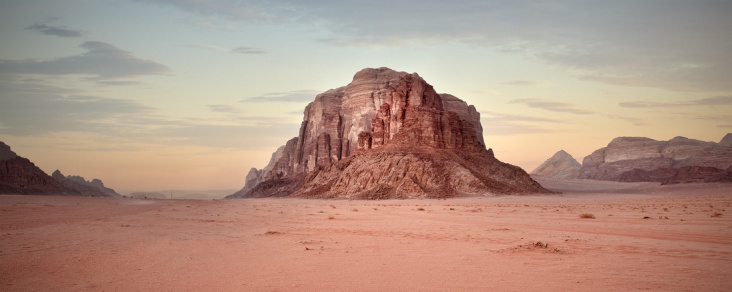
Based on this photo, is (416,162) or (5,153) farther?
(5,153)

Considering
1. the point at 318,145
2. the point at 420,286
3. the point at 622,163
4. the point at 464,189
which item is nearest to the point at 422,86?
the point at 464,189

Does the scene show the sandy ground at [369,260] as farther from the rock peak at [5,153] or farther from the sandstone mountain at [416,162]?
the rock peak at [5,153]

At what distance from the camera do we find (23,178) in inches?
4481

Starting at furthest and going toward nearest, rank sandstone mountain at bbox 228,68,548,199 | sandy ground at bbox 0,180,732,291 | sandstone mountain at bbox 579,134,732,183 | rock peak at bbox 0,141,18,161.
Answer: sandstone mountain at bbox 579,134,732,183 → rock peak at bbox 0,141,18,161 → sandstone mountain at bbox 228,68,548,199 → sandy ground at bbox 0,180,732,291

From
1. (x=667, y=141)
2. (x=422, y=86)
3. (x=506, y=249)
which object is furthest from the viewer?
(x=667, y=141)

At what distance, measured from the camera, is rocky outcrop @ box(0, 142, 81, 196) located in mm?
107750

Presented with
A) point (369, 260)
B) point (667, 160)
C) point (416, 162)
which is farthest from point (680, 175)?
point (369, 260)

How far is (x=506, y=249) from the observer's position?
490 inches

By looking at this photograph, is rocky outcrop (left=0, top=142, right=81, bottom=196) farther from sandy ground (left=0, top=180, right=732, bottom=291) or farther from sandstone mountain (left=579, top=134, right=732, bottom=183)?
sandstone mountain (left=579, top=134, right=732, bottom=183)

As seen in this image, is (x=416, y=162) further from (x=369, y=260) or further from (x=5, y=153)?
(x=5, y=153)

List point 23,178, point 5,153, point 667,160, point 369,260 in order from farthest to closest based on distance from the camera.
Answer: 1. point 667,160
2. point 5,153
3. point 23,178
4. point 369,260

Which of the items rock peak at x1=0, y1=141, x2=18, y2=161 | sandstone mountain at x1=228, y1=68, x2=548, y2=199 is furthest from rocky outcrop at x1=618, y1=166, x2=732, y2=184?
rock peak at x1=0, y1=141, x2=18, y2=161

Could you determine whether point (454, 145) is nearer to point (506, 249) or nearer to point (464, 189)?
point (464, 189)

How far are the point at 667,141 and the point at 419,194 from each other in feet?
568
